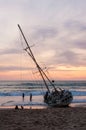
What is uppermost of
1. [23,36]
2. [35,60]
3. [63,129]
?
[23,36]

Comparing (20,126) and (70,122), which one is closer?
(20,126)

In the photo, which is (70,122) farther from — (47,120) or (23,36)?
(23,36)

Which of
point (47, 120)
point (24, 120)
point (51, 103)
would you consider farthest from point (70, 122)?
point (51, 103)

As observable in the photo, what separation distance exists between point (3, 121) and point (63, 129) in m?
4.06

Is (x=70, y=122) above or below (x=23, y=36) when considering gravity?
below

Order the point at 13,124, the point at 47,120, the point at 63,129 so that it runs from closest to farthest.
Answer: the point at 63,129
the point at 13,124
the point at 47,120

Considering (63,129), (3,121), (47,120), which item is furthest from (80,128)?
(3,121)

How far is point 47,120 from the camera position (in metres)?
18.9

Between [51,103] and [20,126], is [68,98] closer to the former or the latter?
[51,103]

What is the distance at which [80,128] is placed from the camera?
16.0m

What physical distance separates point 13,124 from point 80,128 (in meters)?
3.59

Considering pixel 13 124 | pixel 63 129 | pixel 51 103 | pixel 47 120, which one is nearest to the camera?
pixel 63 129

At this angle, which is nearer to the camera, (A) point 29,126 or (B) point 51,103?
(A) point 29,126

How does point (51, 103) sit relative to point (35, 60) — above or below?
below
